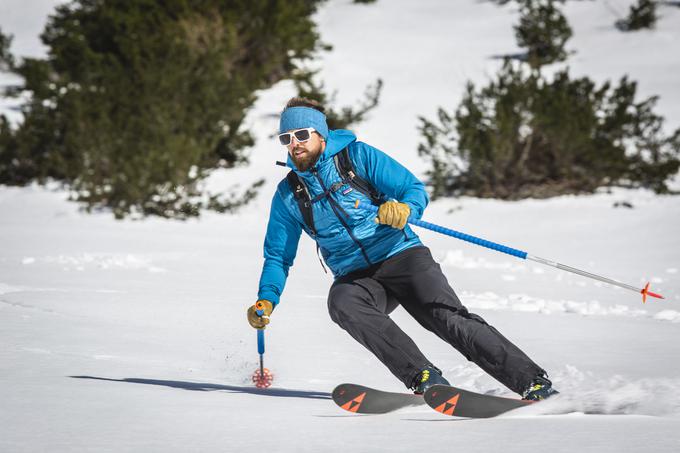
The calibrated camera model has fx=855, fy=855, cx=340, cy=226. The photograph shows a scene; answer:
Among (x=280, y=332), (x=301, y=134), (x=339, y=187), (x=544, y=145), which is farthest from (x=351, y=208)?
(x=544, y=145)

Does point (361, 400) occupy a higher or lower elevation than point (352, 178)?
lower

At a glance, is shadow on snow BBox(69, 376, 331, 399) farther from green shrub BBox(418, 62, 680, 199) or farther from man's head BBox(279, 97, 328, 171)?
green shrub BBox(418, 62, 680, 199)

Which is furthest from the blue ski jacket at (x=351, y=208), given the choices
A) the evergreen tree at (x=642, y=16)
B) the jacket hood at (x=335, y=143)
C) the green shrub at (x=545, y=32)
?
the evergreen tree at (x=642, y=16)

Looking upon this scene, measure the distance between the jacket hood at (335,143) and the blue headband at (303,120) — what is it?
4 centimetres

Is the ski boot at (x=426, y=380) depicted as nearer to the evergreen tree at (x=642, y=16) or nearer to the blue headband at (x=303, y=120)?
the blue headband at (x=303, y=120)

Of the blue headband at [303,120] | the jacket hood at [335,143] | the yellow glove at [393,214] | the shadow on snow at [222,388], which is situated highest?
the blue headband at [303,120]

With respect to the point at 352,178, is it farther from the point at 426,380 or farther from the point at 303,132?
the point at 426,380

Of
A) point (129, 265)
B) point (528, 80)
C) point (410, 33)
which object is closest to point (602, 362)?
point (129, 265)

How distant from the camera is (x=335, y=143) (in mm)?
3316

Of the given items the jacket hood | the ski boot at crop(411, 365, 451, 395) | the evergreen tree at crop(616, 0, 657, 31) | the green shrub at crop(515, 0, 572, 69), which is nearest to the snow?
the ski boot at crop(411, 365, 451, 395)

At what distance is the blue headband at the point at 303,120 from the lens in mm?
3377

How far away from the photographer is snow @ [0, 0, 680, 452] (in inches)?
101

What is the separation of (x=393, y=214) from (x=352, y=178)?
0.30m

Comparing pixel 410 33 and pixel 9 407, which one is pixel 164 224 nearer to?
pixel 9 407
